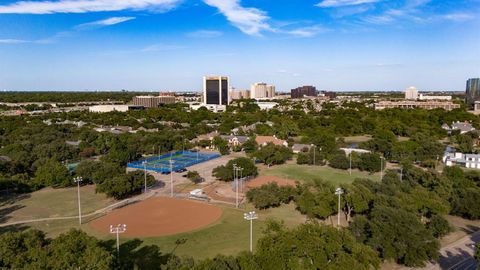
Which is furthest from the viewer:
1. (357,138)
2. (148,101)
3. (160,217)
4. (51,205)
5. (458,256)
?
(148,101)

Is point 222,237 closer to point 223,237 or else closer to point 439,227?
point 223,237

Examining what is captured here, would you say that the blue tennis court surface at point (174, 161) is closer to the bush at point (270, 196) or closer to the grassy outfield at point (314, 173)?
the grassy outfield at point (314, 173)

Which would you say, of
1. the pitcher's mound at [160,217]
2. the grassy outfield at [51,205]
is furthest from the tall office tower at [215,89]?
the pitcher's mound at [160,217]

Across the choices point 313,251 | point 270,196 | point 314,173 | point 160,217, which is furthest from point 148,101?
point 313,251

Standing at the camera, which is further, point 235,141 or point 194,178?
point 235,141

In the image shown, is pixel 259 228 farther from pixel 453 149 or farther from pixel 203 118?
pixel 203 118

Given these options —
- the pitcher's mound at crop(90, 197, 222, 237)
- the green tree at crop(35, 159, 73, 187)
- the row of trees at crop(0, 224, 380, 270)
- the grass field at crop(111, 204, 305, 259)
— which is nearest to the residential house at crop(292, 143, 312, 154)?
the grass field at crop(111, 204, 305, 259)
